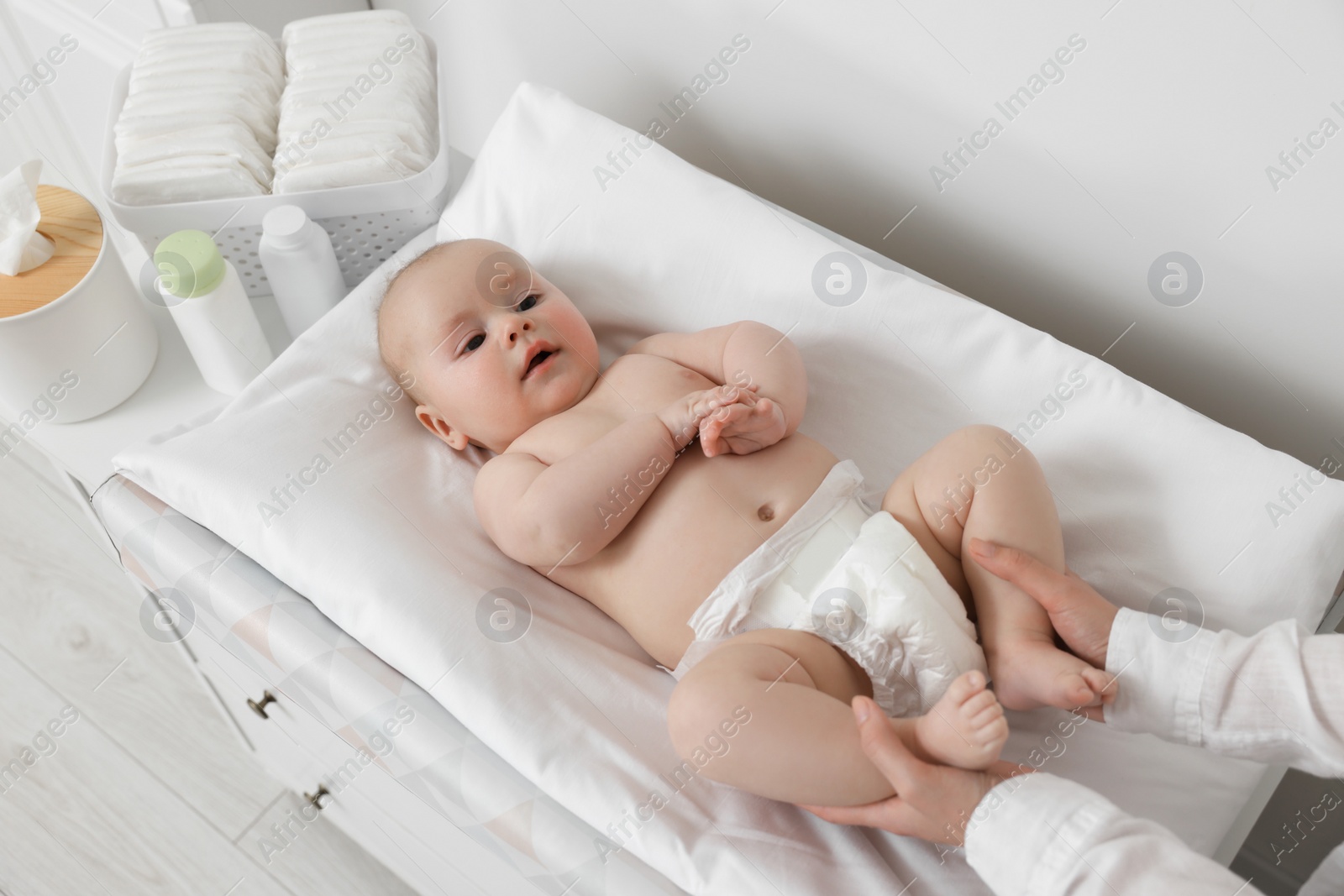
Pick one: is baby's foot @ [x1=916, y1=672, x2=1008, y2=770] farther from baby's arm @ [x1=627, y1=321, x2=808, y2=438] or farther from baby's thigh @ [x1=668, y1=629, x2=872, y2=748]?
baby's arm @ [x1=627, y1=321, x2=808, y2=438]

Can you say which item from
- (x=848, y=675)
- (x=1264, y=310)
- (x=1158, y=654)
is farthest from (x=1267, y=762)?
(x=1264, y=310)

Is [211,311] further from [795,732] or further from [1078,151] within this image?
[1078,151]

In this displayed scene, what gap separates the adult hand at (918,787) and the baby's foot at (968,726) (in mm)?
15

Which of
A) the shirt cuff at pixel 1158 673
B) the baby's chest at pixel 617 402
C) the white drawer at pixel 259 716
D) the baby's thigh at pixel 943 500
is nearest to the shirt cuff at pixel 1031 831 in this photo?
the shirt cuff at pixel 1158 673

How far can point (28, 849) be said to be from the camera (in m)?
1.45

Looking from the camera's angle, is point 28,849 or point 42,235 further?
point 28,849

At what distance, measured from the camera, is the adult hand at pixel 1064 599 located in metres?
0.82

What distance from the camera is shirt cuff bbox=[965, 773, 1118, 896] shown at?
67 centimetres

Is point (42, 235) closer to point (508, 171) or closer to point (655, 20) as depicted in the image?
point (508, 171)

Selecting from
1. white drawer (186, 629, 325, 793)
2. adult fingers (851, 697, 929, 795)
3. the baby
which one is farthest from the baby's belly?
white drawer (186, 629, 325, 793)

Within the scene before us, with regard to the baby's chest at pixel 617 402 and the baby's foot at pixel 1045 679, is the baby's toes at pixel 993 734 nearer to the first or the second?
the baby's foot at pixel 1045 679

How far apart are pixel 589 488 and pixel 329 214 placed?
0.49 m

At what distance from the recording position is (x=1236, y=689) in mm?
750

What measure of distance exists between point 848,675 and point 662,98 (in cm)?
86
